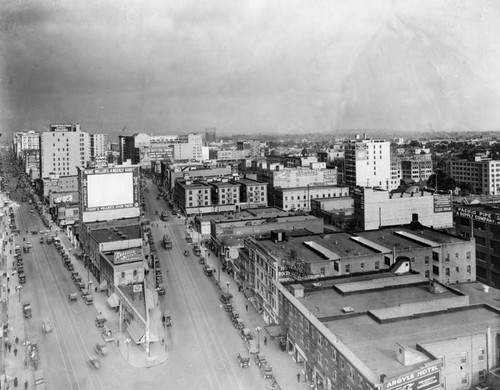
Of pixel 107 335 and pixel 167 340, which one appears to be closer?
pixel 167 340

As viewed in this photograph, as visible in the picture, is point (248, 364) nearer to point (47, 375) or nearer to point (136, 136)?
point (47, 375)

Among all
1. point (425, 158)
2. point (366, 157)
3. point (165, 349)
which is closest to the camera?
point (165, 349)

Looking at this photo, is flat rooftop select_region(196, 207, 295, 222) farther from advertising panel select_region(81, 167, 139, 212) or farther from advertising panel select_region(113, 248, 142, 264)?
advertising panel select_region(113, 248, 142, 264)

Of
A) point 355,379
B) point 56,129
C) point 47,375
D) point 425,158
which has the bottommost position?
point 47,375

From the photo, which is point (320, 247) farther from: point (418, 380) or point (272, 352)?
point (418, 380)

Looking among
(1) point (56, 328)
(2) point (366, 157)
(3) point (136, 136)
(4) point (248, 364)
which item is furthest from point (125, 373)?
(3) point (136, 136)

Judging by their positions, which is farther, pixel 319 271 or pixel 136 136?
pixel 136 136

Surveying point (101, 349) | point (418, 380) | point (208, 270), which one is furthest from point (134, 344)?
point (418, 380)
